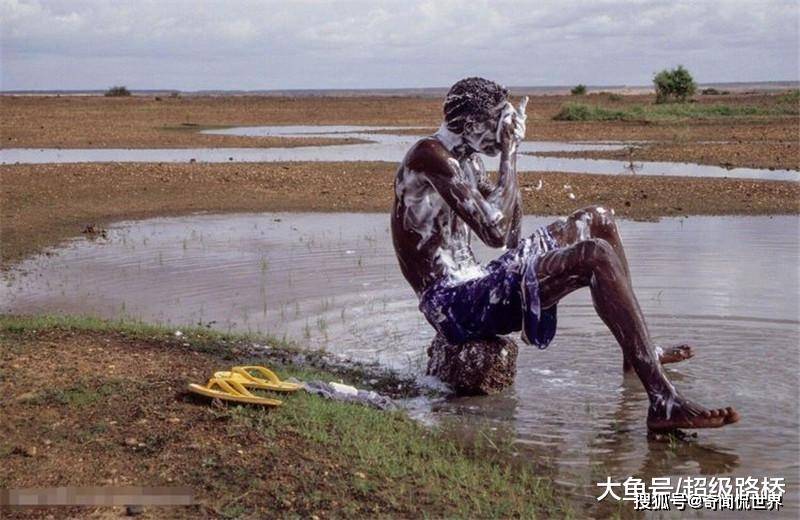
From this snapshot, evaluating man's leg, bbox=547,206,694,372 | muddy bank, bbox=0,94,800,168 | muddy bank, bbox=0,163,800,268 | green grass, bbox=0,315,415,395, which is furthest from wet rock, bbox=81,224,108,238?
muddy bank, bbox=0,94,800,168

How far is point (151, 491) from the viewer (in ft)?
14.4

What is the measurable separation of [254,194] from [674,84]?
35.9m

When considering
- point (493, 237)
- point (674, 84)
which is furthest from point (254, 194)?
point (674, 84)

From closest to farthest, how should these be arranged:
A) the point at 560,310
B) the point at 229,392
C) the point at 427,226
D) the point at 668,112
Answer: the point at 229,392 < the point at 427,226 < the point at 560,310 < the point at 668,112

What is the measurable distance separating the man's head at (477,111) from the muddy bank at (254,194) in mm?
7054

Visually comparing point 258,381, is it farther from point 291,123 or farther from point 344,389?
point 291,123

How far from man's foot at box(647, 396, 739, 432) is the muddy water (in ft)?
0.43

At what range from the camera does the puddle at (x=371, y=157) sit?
20.0 metres

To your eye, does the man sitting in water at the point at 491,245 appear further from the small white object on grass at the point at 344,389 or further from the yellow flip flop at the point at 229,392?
the yellow flip flop at the point at 229,392

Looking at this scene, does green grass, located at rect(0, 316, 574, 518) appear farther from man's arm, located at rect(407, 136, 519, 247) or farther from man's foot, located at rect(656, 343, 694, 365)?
man's foot, located at rect(656, 343, 694, 365)

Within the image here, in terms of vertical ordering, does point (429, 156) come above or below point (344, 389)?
above

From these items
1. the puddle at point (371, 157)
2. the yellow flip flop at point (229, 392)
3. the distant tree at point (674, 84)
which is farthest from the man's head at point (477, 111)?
the distant tree at point (674, 84)

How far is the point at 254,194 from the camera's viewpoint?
1669 cm

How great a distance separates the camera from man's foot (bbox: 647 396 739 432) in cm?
525
